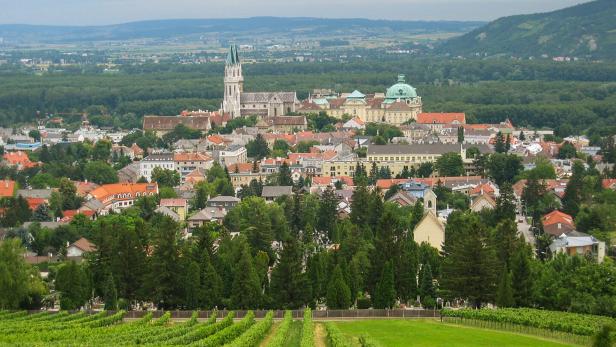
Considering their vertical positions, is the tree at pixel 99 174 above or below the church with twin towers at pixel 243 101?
above

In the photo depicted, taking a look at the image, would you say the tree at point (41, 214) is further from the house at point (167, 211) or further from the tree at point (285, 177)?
the tree at point (285, 177)

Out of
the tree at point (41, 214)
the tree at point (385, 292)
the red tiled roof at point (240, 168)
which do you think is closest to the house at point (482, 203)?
the red tiled roof at point (240, 168)

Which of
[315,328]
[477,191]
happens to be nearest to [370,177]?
[477,191]

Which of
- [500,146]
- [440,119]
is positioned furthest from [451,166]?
[440,119]

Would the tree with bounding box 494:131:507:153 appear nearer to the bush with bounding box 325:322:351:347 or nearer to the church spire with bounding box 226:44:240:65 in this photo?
the church spire with bounding box 226:44:240:65

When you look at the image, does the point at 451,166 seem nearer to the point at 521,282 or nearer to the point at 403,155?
the point at 403,155

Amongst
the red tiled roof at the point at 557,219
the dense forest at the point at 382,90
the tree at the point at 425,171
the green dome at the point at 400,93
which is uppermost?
the red tiled roof at the point at 557,219

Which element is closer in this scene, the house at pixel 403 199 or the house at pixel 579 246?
the house at pixel 579 246

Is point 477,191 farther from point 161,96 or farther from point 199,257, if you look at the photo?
point 161,96
